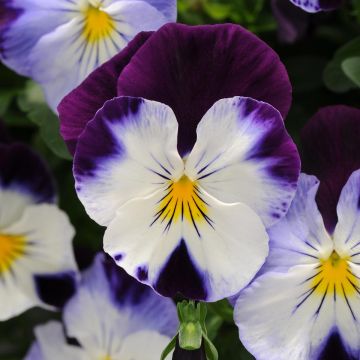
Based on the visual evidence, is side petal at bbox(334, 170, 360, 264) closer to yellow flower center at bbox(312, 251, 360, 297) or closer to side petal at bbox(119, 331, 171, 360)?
yellow flower center at bbox(312, 251, 360, 297)

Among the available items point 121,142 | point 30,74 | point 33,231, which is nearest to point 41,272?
point 33,231

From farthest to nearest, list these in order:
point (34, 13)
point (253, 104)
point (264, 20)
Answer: point (264, 20), point (34, 13), point (253, 104)

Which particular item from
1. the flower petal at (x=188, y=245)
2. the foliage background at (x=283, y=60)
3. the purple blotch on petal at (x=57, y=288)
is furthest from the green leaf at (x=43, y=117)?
the flower petal at (x=188, y=245)

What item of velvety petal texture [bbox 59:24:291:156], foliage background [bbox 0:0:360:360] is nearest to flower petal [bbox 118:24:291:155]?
velvety petal texture [bbox 59:24:291:156]

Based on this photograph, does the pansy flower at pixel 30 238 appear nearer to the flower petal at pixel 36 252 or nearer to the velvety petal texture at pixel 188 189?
the flower petal at pixel 36 252

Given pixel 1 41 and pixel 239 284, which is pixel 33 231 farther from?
pixel 239 284

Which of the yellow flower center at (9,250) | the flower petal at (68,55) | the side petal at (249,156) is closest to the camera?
the side petal at (249,156)

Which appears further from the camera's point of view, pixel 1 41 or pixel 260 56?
pixel 1 41
